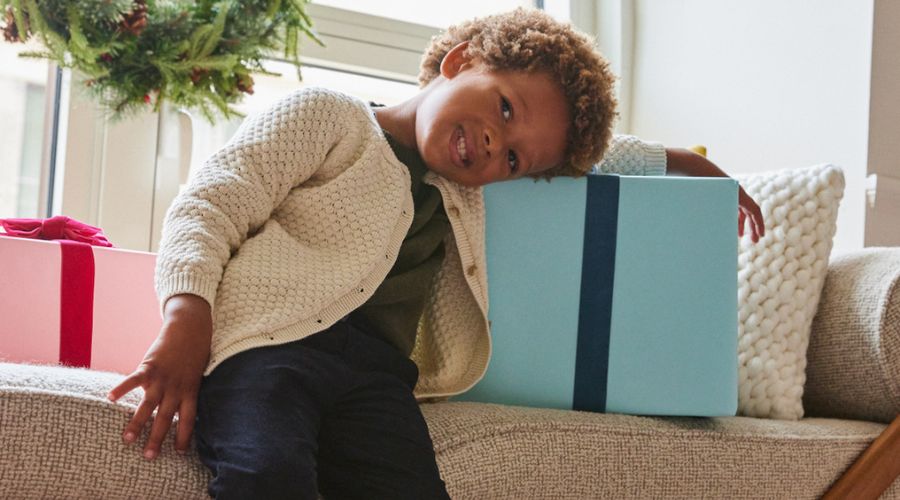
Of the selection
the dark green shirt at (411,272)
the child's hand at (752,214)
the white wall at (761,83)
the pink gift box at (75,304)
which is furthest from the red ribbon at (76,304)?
the white wall at (761,83)

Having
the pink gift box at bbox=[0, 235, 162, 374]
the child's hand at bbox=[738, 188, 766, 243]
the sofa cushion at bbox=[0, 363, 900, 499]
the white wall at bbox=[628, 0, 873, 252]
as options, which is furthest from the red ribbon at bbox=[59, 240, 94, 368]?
the white wall at bbox=[628, 0, 873, 252]

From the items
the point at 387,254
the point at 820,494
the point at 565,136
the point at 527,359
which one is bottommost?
the point at 820,494

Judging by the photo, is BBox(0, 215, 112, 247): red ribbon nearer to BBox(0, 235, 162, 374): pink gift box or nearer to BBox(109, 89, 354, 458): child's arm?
BBox(0, 235, 162, 374): pink gift box

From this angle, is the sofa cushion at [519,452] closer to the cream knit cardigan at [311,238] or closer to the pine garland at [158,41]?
the cream knit cardigan at [311,238]

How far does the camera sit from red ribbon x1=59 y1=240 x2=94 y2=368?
3.98 feet

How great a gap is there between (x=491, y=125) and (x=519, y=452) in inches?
15.4

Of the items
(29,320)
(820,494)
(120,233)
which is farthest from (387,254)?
(120,233)

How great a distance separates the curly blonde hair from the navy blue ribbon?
9cm

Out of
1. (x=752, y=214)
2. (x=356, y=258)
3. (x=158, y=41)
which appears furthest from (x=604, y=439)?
(x=158, y=41)

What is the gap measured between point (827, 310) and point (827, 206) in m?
0.14

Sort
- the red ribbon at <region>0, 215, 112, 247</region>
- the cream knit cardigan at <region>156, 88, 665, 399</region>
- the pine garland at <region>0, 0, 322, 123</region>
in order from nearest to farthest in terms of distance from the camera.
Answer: the cream knit cardigan at <region>156, 88, 665, 399</region> → the red ribbon at <region>0, 215, 112, 247</region> → the pine garland at <region>0, 0, 322, 123</region>

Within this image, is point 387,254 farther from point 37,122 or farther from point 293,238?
point 37,122

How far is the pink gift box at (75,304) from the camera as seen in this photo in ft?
3.92

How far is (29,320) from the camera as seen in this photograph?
1200 mm
